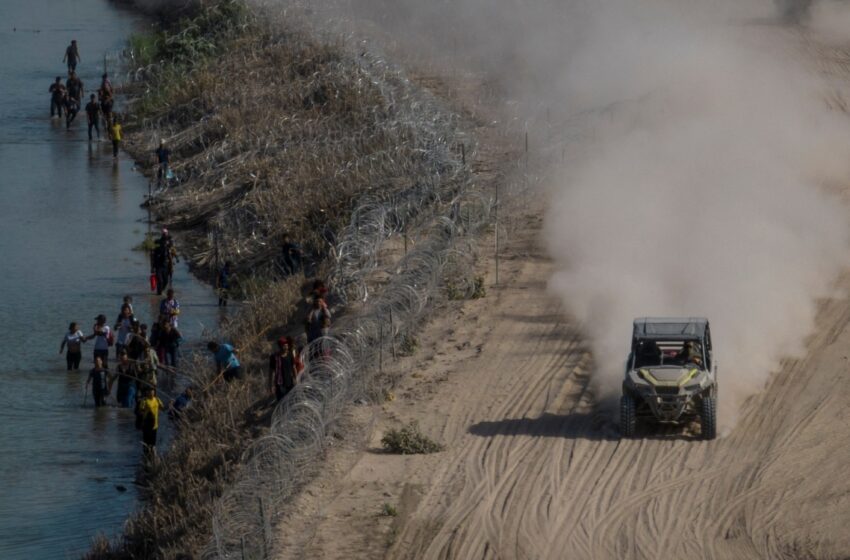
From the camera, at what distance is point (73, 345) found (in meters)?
25.8

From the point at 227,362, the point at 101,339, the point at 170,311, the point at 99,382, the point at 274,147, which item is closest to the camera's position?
the point at 227,362

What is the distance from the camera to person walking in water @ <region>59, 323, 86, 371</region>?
1010 inches

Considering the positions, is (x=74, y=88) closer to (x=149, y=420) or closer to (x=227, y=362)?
(x=227, y=362)

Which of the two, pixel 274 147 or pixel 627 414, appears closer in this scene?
pixel 627 414

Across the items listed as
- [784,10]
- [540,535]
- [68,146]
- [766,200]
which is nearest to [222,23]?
[68,146]

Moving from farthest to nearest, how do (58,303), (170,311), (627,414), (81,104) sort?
1. (81,104)
2. (58,303)
3. (170,311)
4. (627,414)

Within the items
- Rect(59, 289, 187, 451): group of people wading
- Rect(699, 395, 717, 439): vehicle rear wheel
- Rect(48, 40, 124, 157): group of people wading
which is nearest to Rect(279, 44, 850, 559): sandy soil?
Rect(699, 395, 717, 439): vehicle rear wheel

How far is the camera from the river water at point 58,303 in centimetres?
2067

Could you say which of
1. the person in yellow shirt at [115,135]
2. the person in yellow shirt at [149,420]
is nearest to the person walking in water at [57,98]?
the person in yellow shirt at [115,135]

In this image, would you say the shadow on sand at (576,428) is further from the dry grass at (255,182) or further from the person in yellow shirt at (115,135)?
the person in yellow shirt at (115,135)

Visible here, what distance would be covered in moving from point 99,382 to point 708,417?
10.0 metres

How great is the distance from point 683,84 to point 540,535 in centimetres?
2633

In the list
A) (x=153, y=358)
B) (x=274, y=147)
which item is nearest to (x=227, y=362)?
(x=153, y=358)

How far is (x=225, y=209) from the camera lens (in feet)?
120
